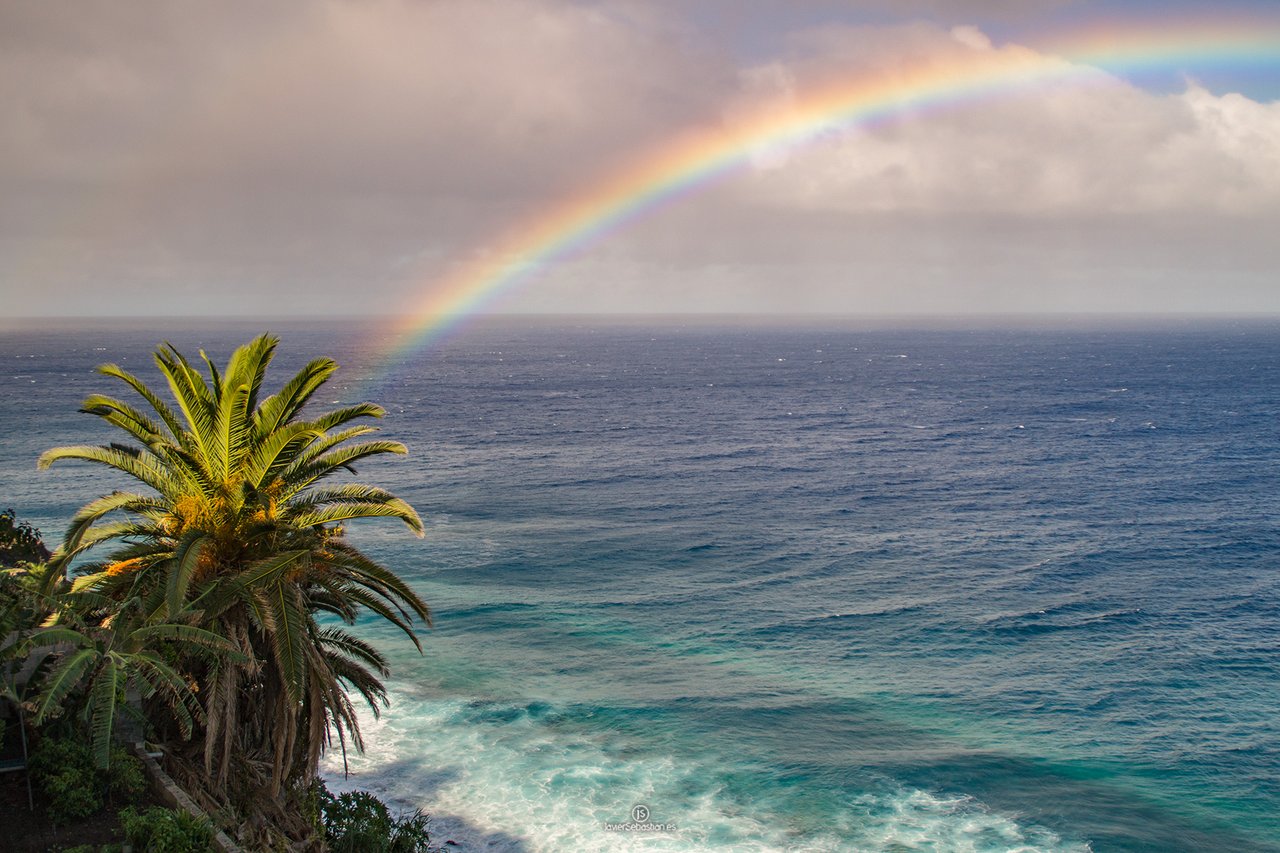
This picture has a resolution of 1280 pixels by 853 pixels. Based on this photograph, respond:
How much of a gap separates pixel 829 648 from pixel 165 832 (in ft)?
120

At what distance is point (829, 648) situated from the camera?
4850 centimetres

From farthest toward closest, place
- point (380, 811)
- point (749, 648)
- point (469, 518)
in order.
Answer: point (469, 518) < point (749, 648) < point (380, 811)

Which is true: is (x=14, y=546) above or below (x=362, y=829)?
above

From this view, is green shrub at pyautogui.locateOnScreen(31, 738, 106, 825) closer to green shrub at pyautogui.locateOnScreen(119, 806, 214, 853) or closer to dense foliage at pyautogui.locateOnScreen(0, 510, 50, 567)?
green shrub at pyautogui.locateOnScreen(119, 806, 214, 853)

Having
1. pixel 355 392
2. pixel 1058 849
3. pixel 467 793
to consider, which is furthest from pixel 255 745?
pixel 355 392

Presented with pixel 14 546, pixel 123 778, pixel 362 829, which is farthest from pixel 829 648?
pixel 123 778

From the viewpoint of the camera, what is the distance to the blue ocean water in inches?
1336

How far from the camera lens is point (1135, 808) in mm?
34562

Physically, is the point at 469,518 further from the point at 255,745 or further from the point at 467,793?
the point at 255,745

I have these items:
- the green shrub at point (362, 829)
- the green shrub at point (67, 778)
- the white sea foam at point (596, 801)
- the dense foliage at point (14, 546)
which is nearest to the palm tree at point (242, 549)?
the green shrub at point (67, 778)

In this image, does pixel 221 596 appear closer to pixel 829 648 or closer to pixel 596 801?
pixel 596 801

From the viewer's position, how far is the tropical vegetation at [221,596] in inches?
690

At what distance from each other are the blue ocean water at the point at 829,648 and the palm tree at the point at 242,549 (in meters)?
14.3

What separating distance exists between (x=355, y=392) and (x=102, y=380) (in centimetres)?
5055
